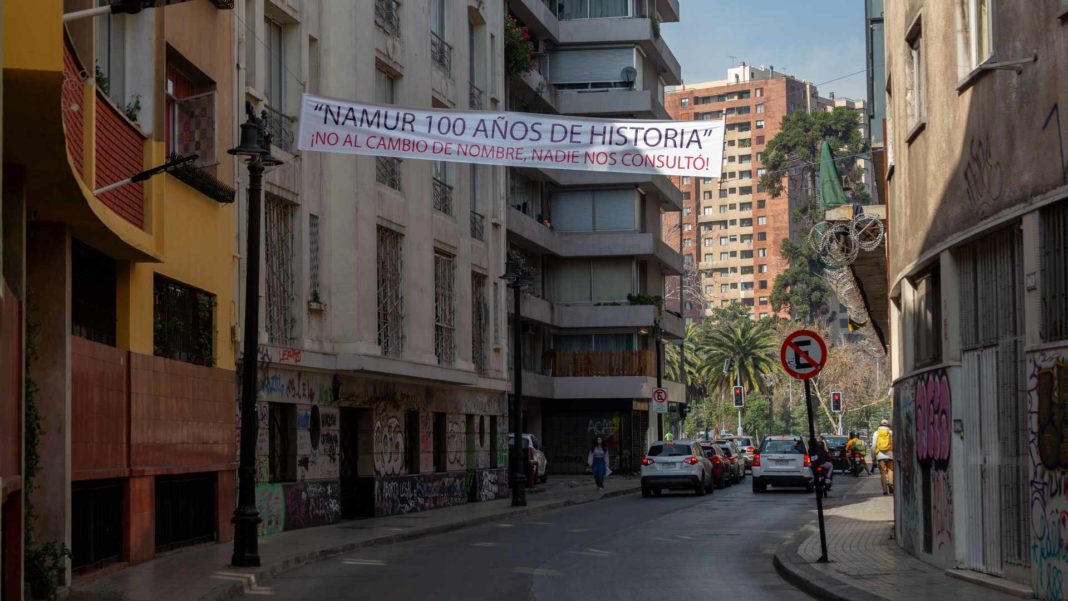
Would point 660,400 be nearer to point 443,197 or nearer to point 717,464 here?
point 717,464

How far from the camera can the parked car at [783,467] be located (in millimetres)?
42719

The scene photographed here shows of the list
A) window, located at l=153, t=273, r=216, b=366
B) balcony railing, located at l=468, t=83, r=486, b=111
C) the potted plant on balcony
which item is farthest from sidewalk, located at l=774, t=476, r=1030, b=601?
the potted plant on balcony

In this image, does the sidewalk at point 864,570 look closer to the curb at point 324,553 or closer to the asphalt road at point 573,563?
the asphalt road at point 573,563

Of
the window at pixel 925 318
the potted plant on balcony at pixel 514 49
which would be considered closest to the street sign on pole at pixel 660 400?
the potted plant on balcony at pixel 514 49

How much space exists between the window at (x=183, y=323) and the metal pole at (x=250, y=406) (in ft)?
6.48

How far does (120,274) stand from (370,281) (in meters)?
10.5

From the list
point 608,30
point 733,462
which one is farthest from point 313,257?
point 608,30

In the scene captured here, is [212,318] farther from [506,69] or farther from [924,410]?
[506,69]

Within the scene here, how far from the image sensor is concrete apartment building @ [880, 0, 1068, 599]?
13.0m

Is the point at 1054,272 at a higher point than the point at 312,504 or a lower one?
higher

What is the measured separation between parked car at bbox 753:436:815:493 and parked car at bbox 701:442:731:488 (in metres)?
1.97

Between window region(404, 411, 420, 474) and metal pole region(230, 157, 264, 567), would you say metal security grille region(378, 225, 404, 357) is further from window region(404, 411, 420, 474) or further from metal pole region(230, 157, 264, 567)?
metal pole region(230, 157, 264, 567)

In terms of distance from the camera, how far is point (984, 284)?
50.9ft

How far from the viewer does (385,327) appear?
29953 millimetres
